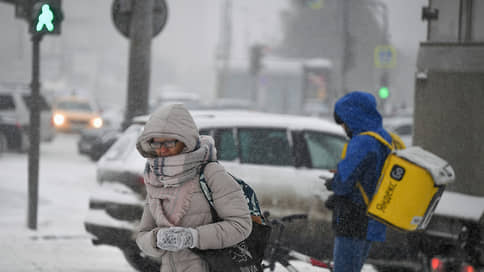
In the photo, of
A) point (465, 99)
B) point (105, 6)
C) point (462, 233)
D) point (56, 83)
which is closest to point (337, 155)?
point (465, 99)

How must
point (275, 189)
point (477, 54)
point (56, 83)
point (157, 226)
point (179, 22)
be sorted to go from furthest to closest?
point (179, 22) → point (56, 83) → point (275, 189) → point (477, 54) → point (157, 226)

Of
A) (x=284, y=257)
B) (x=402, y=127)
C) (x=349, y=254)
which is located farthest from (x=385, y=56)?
(x=349, y=254)

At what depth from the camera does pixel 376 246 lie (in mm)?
7074

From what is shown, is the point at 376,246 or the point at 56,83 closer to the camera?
the point at 376,246

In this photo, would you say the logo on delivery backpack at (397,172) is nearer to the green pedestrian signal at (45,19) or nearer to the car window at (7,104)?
the green pedestrian signal at (45,19)

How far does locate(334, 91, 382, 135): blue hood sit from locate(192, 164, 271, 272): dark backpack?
1.26 metres

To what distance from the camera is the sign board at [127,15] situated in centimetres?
882

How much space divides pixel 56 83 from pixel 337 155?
67248 millimetres

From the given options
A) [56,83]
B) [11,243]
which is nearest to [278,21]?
[56,83]

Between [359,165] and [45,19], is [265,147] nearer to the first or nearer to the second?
[359,165]

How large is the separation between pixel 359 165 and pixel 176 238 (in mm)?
1566

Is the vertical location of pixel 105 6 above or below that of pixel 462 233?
above

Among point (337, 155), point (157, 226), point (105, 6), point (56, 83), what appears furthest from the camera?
point (105, 6)

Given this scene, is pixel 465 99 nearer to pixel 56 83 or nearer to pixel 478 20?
pixel 478 20
